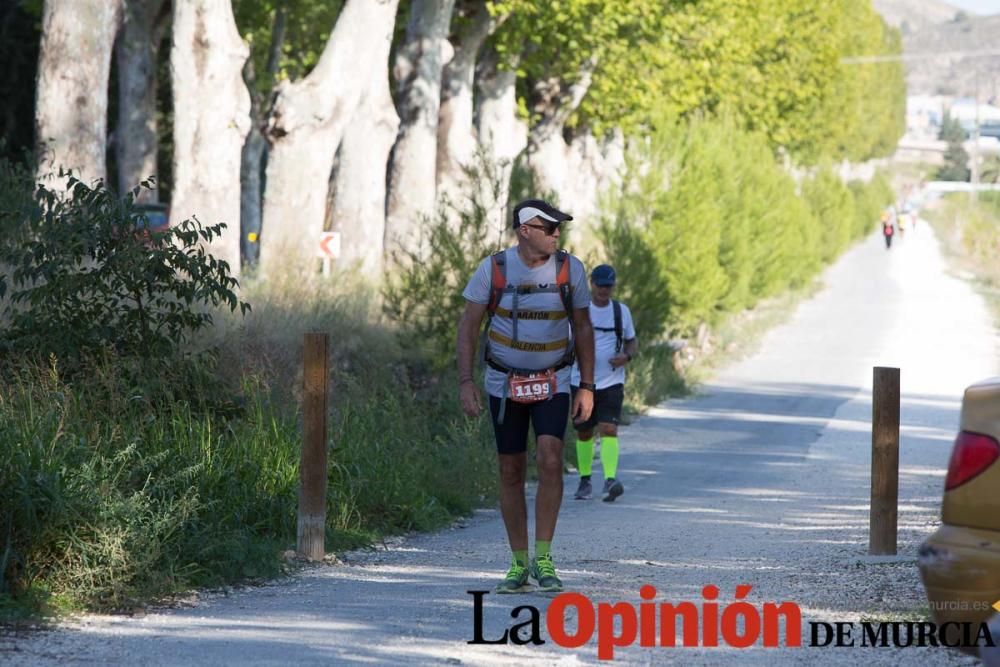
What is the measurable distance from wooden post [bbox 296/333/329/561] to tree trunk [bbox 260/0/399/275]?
445 inches

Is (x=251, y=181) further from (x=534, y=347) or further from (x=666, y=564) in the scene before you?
(x=534, y=347)

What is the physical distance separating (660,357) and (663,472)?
35.1 feet

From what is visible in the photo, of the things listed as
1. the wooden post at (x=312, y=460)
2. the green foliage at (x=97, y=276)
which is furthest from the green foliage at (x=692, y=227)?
the wooden post at (x=312, y=460)

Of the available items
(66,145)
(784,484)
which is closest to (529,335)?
(784,484)

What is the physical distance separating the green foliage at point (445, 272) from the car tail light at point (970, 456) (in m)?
12.8

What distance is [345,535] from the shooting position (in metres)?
11.6

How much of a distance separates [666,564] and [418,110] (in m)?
18.8

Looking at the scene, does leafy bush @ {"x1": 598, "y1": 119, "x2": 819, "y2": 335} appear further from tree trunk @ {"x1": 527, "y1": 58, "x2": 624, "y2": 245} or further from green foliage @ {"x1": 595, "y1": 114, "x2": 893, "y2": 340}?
tree trunk @ {"x1": 527, "y1": 58, "x2": 624, "y2": 245}

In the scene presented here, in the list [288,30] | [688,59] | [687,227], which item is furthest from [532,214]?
[288,30]

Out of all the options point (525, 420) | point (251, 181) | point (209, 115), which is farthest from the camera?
point (251, 181)

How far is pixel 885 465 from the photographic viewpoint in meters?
10.9

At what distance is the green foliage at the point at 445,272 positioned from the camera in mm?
19250

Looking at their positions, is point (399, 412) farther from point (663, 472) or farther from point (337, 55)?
point (337, 55)

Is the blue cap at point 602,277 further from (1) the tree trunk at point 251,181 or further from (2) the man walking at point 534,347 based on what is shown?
(1) the tree trunk at point 251,181
